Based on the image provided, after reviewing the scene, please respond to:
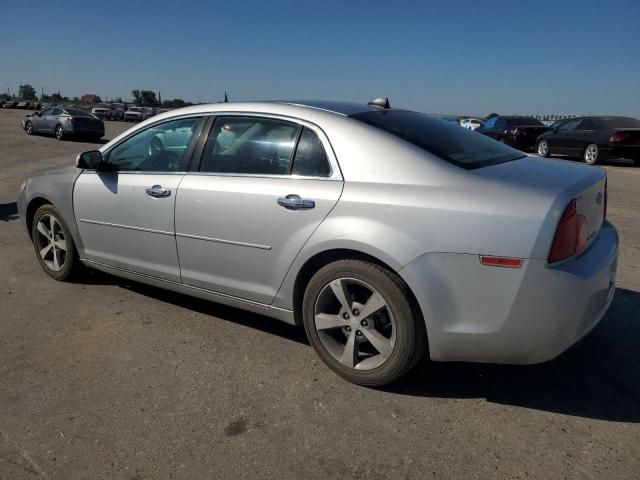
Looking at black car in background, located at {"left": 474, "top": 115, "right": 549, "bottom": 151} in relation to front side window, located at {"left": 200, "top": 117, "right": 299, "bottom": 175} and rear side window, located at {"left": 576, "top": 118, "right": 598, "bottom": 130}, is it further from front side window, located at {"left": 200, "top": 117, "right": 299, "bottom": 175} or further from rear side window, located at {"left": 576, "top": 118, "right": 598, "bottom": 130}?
front side window, located at {"left": 200, "top": 117, "right": 299, "bottom": 175}

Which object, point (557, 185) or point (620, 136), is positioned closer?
point (557, 185)

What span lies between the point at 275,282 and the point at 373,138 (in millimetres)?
1022

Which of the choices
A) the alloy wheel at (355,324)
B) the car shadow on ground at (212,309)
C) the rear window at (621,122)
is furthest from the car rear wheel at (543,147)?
the alloy wheel at (355,324)

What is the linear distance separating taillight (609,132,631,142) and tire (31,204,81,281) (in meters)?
14.8

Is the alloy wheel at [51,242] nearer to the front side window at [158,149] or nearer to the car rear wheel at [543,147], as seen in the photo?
the front side window at [158,149]

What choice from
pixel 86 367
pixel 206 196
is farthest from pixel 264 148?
pixel 86 367

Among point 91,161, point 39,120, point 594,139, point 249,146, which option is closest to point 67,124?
point 39,120

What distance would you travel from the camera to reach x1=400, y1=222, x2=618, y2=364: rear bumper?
243 centimetres

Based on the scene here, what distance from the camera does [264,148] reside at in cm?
331

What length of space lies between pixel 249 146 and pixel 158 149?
0.91 m

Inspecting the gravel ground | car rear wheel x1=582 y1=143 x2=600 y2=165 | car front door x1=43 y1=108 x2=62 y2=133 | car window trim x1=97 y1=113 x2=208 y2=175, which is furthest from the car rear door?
car front door x1=43 y1=108 x2=62 y2=133

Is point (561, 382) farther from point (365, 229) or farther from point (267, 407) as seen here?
point (267, 407)

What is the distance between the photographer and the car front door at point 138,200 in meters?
3.65

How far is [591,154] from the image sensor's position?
51.0 feet
